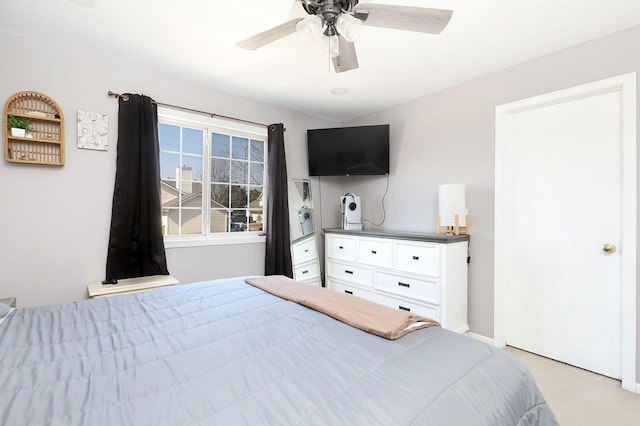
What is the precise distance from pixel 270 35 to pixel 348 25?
1.49 feet

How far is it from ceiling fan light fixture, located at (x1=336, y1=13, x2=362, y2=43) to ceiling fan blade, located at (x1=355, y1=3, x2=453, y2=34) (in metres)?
0.06

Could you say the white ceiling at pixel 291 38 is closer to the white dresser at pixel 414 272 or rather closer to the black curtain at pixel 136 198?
the black curtain at pixel 136 198

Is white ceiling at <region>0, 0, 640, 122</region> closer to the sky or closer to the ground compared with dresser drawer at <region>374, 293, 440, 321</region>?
closer to the sky

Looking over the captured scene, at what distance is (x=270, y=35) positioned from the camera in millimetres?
1551

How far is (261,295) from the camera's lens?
169 centimetres

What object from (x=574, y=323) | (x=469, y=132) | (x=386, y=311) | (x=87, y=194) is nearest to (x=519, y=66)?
(x=469, y=132)

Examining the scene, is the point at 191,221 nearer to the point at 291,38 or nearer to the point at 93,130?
the point at 93,130

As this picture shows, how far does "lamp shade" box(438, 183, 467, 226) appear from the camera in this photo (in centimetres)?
269

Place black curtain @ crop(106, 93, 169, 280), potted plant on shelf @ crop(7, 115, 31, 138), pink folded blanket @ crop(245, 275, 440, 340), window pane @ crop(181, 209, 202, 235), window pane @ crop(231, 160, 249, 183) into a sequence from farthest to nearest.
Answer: window pane @ crop(231, 160, 249, 183) < window pane @ crop(181, 209, 202, 235) < black curtain @ crop(106, 93, 169, 280) < potted plant on shelf @ crop(7, 115, 31, 138) < pink folded blanket @ crop(245, 275, 440, 340)

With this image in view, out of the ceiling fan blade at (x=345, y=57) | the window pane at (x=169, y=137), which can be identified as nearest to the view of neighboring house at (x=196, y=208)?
the window pane at (x=169, y=137)

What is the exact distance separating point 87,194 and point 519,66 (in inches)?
146

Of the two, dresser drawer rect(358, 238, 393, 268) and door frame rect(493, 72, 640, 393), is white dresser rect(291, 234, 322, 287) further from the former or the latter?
door frame rect(493, 72, 640, 393)

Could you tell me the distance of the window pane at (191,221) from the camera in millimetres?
2941

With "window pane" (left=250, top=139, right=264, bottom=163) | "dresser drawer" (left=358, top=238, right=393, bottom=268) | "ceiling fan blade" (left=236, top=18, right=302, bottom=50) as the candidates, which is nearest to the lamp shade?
"dresser drawer" (left=358, top=238, right=393, bottom=268)
